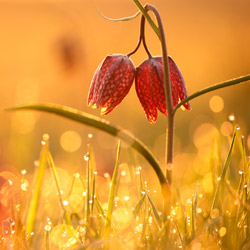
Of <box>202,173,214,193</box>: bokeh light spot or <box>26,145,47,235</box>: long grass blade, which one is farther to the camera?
<box>202,173,214,193</box>: bokeh light spot

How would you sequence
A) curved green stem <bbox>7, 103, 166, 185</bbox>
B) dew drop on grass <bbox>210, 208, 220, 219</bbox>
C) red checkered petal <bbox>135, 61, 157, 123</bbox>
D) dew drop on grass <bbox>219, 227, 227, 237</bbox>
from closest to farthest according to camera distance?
curved green stem <bbox>7, 103, 166, 185</bbox>, dew drop on grass <bbox>219, 227, 227, 237</bbox>, dew drop on grass <bbox>210, 208, 220, 219</bbox>, red checkered petal <bbox>135, 61, 157, 123</bbox>

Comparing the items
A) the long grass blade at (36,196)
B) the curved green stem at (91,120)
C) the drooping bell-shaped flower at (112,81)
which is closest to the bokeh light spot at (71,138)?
the drooping bell-shaped flower at (112,81)

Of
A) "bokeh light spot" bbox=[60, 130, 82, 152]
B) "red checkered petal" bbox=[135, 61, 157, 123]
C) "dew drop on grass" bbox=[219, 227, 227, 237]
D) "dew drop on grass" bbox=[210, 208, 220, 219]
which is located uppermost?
"red checkered petal" bbox=[135, 61, 157, 123]

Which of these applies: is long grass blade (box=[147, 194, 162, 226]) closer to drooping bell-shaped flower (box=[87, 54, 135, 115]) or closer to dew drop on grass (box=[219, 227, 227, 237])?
dew drop on grass (box=[219, 227, 227, 237])

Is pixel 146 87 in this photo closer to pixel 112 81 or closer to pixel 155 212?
pixel 112 81

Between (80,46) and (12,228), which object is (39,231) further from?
(80,46)

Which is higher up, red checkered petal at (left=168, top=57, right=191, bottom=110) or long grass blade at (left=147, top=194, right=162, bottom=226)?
red checkered petal at (left=168, top=57, right=191, bottom=110)

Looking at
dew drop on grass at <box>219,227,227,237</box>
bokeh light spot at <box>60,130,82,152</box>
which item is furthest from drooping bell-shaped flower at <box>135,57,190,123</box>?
bokeh light spot at <box>60,130,82,152</box>
